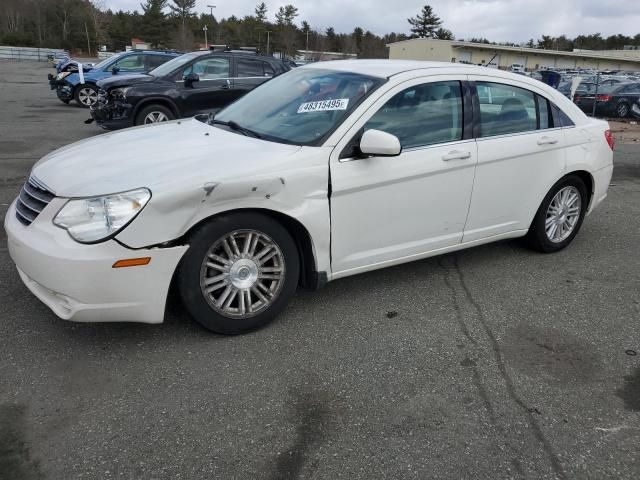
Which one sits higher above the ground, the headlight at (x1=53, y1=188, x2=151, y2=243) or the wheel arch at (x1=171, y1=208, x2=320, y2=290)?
the headlight at (x1=53, y1=188, x2=151, y2=243)

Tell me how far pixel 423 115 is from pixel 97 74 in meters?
14.5

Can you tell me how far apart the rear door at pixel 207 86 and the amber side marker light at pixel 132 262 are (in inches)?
312

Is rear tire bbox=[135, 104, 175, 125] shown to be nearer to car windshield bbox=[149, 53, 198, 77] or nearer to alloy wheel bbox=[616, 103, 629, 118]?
car windshield bbox=[149, 53, 198, 77]

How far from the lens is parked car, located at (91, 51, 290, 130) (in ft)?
32.9

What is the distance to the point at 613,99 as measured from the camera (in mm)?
19031

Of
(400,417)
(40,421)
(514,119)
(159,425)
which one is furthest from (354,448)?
(514,119)

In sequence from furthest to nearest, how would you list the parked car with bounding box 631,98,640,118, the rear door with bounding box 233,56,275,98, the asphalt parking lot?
the parked car with bounding box 631,98,640,118
the rear door with bounding box 233,56,275,98
the asphalt parking lot

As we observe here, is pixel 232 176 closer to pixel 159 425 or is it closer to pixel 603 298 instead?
pixel 159 425

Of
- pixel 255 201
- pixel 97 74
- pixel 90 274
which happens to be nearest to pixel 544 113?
pixel 255 201

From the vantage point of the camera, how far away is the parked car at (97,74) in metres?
15.3

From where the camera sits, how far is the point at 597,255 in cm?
518

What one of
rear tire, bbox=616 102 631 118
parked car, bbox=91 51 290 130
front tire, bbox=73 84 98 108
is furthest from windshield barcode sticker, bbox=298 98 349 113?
rear tire, bbox=616 102 631 118

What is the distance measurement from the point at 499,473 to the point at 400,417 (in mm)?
529

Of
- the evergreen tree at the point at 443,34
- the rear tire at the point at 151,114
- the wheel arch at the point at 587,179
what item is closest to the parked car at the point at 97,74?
the rear tire at the point at 151,114
